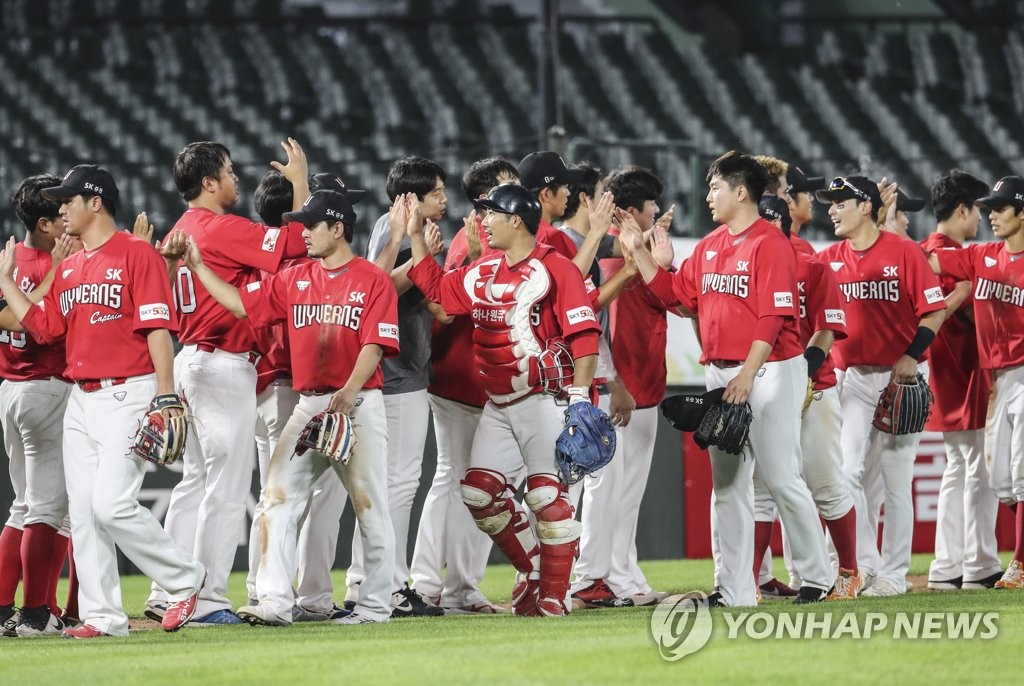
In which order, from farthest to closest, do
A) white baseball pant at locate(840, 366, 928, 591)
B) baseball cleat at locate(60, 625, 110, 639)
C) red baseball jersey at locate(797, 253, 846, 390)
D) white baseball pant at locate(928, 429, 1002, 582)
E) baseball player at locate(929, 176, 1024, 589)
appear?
white baseball pant at locate(928, 429, 1002, 582) → baseball player at locate(929, 176, 1024, 589) → white baseball pant at locate(840, 366, 928, 591) → red baseball jersey at locate(797, 253, 846, 390) → baseball cleat at locate(60, 625, 110, 639)

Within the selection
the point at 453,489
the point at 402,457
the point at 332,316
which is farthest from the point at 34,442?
the point at 453,489

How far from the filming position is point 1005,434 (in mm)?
8453

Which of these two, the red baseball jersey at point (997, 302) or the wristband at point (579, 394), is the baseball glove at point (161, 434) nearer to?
the wristband at point (579, 394)

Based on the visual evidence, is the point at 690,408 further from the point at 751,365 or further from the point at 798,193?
the point at 798,193

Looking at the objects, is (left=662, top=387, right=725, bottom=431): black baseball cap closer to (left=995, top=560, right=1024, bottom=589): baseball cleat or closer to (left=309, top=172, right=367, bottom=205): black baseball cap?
(left=309, top=172, right=367, bottom=205): black baseball cap

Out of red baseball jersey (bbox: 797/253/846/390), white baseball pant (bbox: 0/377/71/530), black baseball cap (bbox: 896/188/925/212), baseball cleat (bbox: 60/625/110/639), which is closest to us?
baseball cleat (bbox: 60/625/110/639)

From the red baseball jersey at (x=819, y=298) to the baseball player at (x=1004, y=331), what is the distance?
1395mm

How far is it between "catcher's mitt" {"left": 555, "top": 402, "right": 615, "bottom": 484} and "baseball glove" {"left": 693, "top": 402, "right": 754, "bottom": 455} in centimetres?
50

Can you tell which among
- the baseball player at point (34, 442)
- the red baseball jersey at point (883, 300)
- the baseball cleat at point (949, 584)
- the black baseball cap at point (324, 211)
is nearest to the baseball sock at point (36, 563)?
the baseball player at point (34, 442)

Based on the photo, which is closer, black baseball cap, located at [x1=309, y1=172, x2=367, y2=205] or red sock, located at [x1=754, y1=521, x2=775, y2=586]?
black baseball cap, located at [x1=309, y1=172, x2=367, y2=205]

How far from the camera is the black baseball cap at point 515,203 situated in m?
6.78

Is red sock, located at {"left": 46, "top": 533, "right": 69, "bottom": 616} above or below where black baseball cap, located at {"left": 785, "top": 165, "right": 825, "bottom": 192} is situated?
below

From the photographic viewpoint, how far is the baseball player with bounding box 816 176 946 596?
799 centimetres

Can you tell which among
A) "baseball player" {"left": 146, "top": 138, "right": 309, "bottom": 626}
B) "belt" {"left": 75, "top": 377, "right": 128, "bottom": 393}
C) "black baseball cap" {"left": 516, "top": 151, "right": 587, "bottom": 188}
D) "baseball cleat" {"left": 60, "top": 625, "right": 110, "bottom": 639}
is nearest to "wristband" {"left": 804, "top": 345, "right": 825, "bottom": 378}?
"black baseball cap" {"left": 516, "top": 151, "right": 587, "bottom": 188}
